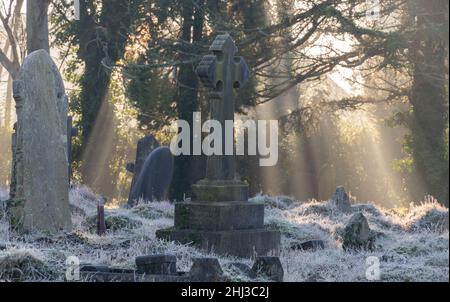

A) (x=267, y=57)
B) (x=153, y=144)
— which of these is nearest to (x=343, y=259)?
(x=153, y=144)

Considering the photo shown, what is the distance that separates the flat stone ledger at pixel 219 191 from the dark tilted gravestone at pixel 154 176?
7.43 metres

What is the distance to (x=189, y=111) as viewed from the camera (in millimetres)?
25031

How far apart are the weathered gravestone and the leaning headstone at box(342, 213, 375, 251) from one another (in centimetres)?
100

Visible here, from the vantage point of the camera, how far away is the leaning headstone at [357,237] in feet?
40.8

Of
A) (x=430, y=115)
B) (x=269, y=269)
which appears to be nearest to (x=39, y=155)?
(x=269, y=269)

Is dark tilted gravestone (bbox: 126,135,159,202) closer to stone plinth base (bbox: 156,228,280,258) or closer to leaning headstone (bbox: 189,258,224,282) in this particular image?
stone plinth base (bbox: 156,228,280,258)

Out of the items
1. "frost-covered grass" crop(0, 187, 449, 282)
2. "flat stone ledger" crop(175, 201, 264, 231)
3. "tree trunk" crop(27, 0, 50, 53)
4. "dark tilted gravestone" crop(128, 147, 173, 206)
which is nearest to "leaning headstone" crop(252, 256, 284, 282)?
"frost-covered grass" crop(0, 187, 449, 282)

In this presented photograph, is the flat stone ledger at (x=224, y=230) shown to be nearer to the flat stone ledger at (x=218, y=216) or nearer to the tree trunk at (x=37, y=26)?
the flat stone ledger at (x=218, y=216)

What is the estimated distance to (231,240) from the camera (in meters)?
11.8

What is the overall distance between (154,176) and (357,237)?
Answer: 335 inches

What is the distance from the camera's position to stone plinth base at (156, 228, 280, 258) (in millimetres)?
11742
